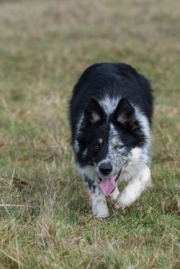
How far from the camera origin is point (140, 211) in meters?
4.95

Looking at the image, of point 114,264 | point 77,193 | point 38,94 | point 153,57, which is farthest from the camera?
point 153,57

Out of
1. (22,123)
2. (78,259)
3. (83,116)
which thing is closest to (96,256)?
(78,259)

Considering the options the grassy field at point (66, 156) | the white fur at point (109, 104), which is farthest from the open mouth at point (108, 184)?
the white fur at point (109, 104)

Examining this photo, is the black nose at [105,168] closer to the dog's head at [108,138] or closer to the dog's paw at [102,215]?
the dog's head at [108,138]

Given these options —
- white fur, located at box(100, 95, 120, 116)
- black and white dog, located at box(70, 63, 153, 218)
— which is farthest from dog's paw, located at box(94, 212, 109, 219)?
white fur, located at box(100, 95, 120, 116)

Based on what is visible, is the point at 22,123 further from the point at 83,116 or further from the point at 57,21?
the point at 57,21

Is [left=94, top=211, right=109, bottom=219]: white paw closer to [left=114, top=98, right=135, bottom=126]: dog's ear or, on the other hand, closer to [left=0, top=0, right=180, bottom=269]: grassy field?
[left=0, top=0, right=180, bottom=269]: grassy field

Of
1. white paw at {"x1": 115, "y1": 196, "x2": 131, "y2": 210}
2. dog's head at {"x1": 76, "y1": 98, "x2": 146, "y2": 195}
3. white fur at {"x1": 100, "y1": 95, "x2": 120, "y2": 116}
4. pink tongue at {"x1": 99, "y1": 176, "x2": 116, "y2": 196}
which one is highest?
white fur at {"x1": 100, "y1": 95, "x2": 120, "y2": 116}

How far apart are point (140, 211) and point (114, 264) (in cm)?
127

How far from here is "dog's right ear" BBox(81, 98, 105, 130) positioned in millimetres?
4748

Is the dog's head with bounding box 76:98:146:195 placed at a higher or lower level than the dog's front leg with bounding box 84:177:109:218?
higher

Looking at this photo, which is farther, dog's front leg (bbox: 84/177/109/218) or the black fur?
dog's front leg (bbox: 84/177/109/218)

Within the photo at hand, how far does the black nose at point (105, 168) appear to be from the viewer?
15.3ft

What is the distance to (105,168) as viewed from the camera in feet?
15.3
